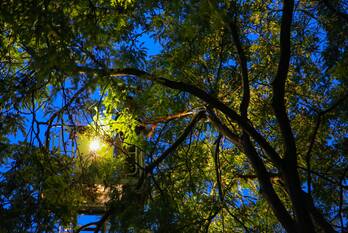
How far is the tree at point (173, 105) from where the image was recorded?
3.39m

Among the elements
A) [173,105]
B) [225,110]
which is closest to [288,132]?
[225,110]

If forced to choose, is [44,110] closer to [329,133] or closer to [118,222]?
[118,222]

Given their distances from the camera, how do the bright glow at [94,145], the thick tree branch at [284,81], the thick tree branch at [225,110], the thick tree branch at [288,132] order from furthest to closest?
1. the bright glow at [94,145]
2. the thick tree branch at [225,110]
3. the thick tree branch at [284,81]
4. the thick tree branch at [288,132]

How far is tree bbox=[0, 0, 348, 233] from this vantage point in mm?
3393

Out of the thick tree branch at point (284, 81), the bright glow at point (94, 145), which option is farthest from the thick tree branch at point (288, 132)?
the bright glow at point (94, 145)

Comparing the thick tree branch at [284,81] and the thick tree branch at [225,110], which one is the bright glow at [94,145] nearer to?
the thick tree branch at [225,110]

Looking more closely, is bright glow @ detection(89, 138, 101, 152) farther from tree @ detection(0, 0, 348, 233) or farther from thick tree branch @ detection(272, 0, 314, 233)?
thick tree branch @ detection(272, 0, 314, 233)

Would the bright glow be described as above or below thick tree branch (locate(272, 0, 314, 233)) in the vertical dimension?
above

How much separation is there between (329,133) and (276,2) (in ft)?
6.64

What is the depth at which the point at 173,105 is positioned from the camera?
5.12m

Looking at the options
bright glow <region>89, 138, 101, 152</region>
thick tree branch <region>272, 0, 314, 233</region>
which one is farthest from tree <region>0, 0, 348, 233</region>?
bright glow <region>89, 138, 101, 152</region>

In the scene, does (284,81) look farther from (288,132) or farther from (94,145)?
(94,145)

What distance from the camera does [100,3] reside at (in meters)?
4.11

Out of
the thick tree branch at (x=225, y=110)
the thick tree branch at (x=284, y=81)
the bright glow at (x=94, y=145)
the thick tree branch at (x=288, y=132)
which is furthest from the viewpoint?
the bright glow at (x=94, y=145)
